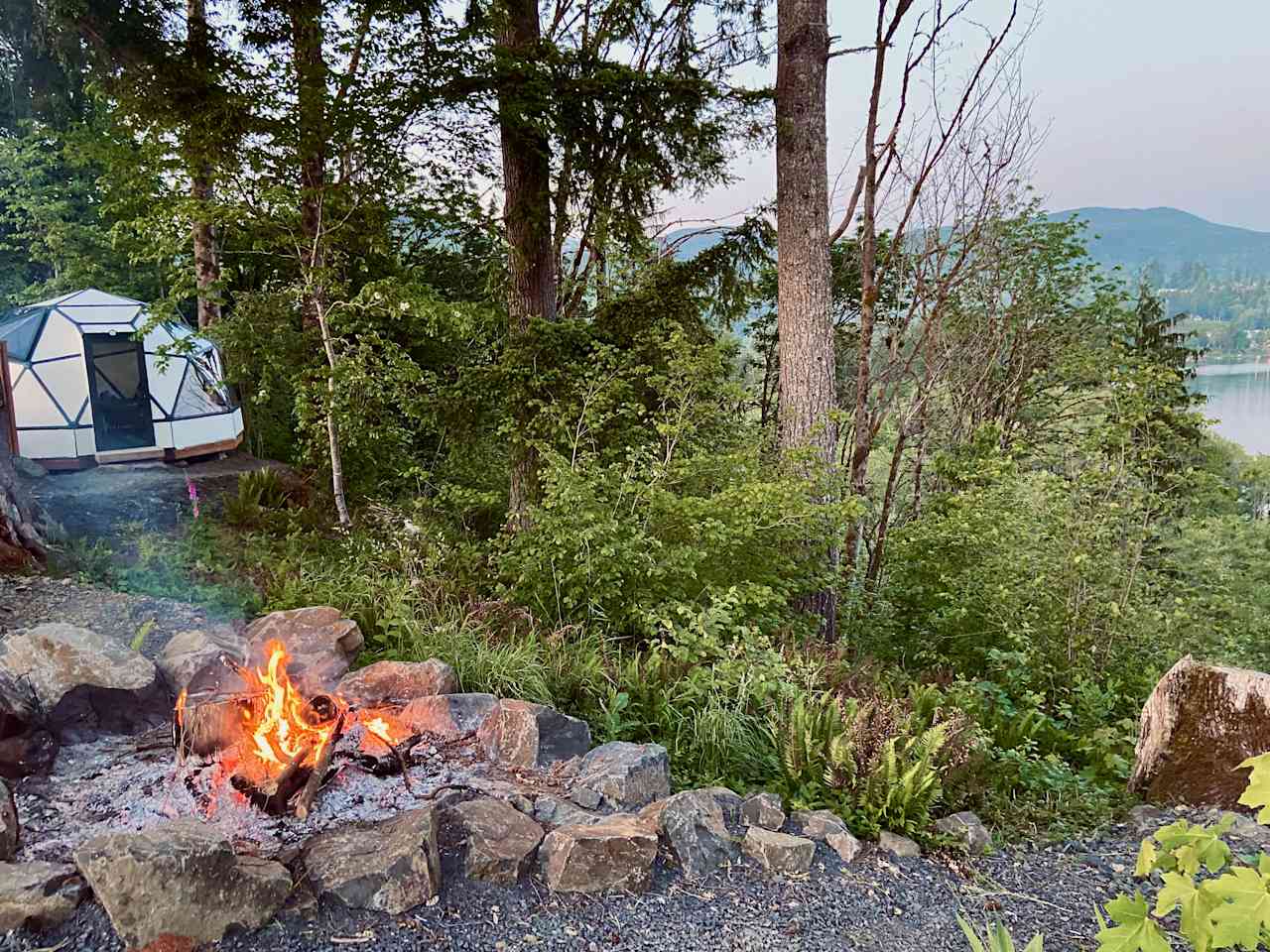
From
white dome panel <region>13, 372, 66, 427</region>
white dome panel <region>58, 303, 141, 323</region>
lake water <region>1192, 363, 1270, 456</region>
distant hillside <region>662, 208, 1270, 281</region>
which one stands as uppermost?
distant hillside <region>662, 208, 1270, 281</region>

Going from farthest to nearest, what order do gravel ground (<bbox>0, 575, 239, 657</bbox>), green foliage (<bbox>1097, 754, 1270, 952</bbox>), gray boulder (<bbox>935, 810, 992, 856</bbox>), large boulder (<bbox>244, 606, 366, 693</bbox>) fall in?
gravel ground (<bbox>0, 575, 239, 657</bbox>) → large boulder (<bbox>244, 606, 366, 693</bbox>) → gray boulder (<bbox>935, 810, 992, 856</bbox>) → green foliage (<bbox>1097, 754, 1270, 952</bbox>)

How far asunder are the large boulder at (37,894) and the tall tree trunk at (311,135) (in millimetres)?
4021

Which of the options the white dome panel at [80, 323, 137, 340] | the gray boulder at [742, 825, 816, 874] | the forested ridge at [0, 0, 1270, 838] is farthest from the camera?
the white dome panel at [80, 323, 137, 340]

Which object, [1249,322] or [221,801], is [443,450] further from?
[1249,322]

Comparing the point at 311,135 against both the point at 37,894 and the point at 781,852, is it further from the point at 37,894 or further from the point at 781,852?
the point at 781,852

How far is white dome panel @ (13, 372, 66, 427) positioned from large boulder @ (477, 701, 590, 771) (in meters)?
5.49

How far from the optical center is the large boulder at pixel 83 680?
8.80 ft

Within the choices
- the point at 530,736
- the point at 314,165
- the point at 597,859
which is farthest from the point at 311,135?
the point at 597,859

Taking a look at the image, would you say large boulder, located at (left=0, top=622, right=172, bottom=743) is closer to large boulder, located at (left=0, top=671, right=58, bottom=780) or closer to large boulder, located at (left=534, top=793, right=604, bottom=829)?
large boulder, located at (left=0, top=671, right=58, bottom=780)

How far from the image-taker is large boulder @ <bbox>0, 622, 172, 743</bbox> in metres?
2.68

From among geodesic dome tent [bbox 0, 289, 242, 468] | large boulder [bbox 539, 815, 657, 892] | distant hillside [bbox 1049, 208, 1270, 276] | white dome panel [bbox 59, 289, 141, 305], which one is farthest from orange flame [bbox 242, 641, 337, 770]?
distant hillside [bbox 1049, 208, 1270, 276]

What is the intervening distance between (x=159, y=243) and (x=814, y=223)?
492 centimetres

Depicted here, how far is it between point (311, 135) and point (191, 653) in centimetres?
351

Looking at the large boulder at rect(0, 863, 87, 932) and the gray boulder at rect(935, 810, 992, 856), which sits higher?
the large boulder at rect(0, 863, 87, 932)
